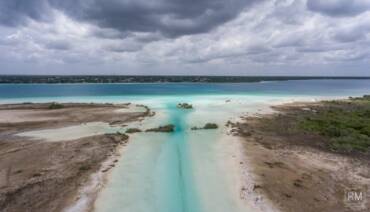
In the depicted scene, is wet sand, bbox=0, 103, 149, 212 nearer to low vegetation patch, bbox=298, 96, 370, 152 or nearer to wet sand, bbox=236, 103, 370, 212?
wet sand, bbox=236, 103, 370, 212

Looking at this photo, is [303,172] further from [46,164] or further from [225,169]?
[46,164]

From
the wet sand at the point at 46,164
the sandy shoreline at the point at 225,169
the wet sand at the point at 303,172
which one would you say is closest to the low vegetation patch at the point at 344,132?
the wet sand at the point at 303,172

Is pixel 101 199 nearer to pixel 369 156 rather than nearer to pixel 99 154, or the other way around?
pixel 99 154

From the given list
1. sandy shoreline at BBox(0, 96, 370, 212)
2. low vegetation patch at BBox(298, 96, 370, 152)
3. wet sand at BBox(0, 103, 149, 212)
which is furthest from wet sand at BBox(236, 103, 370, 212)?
wet sand at BBox(0, 103, 149, 212)

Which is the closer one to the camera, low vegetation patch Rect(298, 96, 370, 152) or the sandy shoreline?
the sandy shoreline

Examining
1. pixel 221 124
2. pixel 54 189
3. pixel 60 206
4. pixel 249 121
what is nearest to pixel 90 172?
pixel 54 189

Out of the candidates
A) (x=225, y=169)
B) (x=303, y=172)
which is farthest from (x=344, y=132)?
(x=225, y=169)
